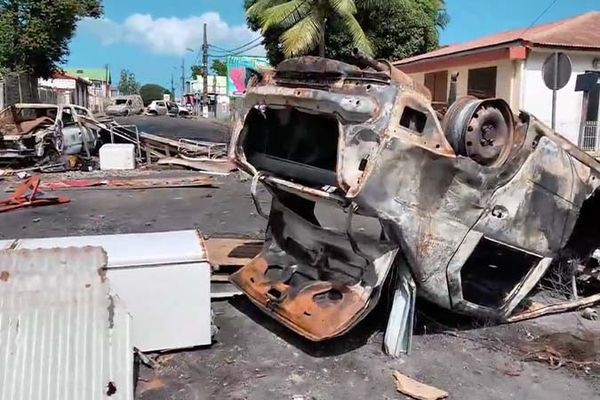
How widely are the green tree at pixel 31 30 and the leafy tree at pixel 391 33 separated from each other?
33.4 feet

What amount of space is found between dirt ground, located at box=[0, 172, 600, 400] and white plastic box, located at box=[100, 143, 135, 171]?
39.7 feet

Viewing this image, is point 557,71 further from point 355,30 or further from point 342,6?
point 355,30

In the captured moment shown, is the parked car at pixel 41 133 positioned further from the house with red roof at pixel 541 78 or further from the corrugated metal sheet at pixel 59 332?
the corrugated metal sheet at pixel 59 332

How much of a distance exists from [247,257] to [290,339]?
151cm

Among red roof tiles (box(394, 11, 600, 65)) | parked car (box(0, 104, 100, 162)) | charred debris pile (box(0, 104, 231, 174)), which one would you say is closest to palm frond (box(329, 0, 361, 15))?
red roof tiles (box(394, 11, 600, 65))

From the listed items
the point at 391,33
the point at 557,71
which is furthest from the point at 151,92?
the point at 557,71

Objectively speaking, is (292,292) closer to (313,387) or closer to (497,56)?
(313,387)

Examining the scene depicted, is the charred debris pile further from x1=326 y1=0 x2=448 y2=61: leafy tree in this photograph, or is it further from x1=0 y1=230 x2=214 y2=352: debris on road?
x1=326 y1=0 x2=448 y2=61: leafy tree

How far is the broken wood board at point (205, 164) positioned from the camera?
1623 centimetres

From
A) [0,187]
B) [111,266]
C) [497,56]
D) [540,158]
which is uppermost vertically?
[497,56]

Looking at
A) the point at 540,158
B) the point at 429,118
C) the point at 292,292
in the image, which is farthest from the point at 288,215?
the point at 540,158

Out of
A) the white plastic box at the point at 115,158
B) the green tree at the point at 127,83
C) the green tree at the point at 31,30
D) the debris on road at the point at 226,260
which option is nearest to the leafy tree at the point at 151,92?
the green tree at the point at 127,83

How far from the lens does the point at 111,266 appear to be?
412 cm

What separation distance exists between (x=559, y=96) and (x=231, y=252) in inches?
667
